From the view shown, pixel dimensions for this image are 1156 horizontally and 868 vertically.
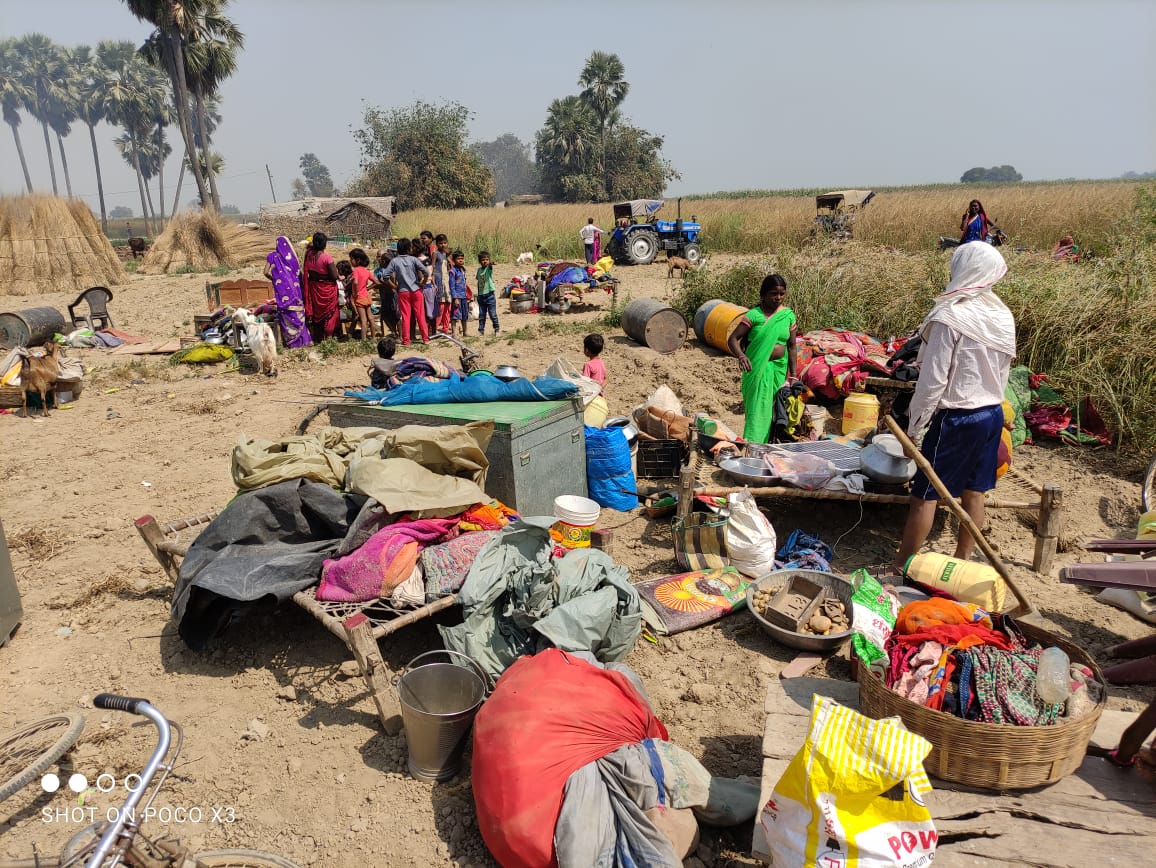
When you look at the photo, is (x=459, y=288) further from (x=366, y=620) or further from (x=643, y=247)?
(x=643, y=247)

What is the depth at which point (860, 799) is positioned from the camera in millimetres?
1730

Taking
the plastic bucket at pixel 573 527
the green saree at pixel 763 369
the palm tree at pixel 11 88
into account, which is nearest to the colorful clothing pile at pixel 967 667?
the plastic bucket at pixel 573 527

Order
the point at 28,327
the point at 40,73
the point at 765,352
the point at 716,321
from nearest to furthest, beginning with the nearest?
the point at 765,352 → the point at 716,321 → the point at 28,327 → the point at 40,73

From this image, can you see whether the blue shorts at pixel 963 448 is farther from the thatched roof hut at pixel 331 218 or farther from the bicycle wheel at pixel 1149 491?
the thatched roof hut at pixel 331 218

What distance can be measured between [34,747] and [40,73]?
7906 centimetres

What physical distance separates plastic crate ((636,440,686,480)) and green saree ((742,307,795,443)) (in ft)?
1.92

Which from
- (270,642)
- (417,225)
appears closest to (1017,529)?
(270,642)

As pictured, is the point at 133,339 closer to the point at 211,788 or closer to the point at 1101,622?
the point at 211,788

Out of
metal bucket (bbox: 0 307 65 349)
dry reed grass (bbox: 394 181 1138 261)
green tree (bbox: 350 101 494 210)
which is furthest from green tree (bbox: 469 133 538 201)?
metal bucket (bbox: 0 307 65 349)

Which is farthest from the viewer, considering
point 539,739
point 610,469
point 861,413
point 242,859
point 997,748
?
point 861,413

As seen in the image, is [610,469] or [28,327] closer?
[610,469]

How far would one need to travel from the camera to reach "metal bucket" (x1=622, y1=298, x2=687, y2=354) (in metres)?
9.07

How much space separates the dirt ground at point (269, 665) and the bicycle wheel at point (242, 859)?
0.27 meters

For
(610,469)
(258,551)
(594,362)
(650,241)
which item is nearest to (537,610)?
(258,551)
